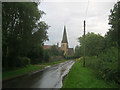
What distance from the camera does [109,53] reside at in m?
9.31

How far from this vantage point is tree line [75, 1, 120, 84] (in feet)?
25.1

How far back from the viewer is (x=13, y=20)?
475 inches

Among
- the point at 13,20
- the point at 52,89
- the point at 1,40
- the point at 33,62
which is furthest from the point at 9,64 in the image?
the point at 33,62

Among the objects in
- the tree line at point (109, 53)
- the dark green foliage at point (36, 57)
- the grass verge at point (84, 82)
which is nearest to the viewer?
the grass verge at point (84, 82)

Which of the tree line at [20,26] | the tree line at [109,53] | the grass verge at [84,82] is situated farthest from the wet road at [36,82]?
the tree line at [109,53]

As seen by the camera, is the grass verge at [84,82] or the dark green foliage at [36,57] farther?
the dark green foliage at [36,57]

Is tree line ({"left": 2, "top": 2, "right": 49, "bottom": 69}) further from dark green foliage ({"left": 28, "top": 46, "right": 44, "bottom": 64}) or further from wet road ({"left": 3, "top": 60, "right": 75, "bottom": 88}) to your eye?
dark green foliage ({"left": 28, "top": 46, "right": 44, "bottom": 64})

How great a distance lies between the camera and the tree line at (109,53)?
7.64 m

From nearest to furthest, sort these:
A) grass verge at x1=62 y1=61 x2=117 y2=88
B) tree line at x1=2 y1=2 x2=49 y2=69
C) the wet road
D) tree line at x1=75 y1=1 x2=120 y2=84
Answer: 1. grass verge at x1=62 y1=61 x2=117 y2=88
2. tree line at x1=75 y1=1 x2=120 y2=84
3. the wet road
4. tree line at x1=2 y1=2 x2=49 y2=69

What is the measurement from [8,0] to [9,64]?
8.98 meters

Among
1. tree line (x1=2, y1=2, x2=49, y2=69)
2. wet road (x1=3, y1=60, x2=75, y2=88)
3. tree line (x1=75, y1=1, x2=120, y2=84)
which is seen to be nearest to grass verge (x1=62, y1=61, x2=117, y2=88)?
tree line (x1=75, y1=1, x2=120, y2=84)

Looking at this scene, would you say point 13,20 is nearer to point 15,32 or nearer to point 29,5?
point 15,32

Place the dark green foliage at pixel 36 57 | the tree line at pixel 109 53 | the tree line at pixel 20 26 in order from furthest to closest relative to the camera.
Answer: the dark green foliage at pixel 36 57
the tree line at pixel 20 26
the tree line at pixel 109 53

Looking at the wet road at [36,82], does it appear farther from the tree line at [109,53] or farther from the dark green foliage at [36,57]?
the dark green foliage at [36,57]
